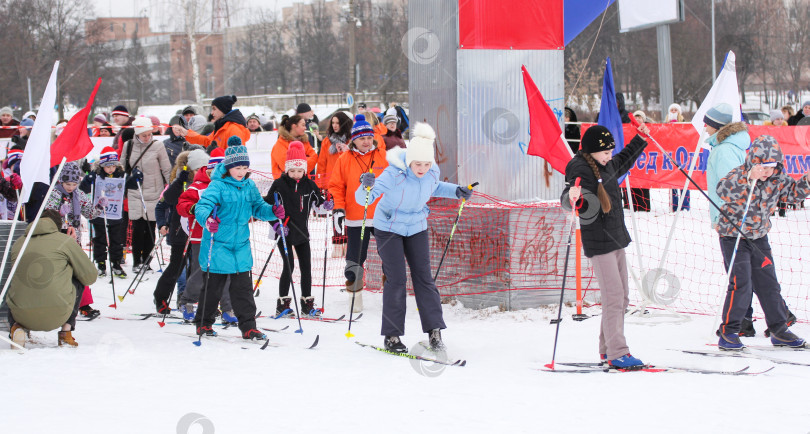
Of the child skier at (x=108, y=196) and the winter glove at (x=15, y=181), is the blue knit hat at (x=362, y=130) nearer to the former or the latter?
the winter glove at (x=15, y=181)

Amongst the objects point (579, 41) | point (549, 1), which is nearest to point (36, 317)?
point (549, 1)

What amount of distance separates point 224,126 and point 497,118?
383cm

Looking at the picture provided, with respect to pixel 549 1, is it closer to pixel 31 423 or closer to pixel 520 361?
pixel 520 361

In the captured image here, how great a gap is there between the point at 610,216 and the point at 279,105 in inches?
2153

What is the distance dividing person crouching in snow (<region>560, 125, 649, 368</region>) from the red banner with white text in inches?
280

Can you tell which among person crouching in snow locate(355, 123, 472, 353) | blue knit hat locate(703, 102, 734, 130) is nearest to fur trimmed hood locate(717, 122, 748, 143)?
blue knit hat locate(703, 102, 734, 130)

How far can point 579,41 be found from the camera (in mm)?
42312

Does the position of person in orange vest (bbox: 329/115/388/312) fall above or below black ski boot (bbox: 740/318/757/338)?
above

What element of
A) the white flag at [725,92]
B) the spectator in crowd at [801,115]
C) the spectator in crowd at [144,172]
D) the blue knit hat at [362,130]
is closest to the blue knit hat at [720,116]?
the white flag at [725,92]

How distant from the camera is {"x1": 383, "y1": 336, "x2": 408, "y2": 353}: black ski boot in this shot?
20.2 feet

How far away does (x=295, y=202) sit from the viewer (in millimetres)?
7500

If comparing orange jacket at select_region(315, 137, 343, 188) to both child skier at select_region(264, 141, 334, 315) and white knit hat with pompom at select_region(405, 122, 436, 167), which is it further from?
white knit hat with pompom at select_region(405, 122, 436, 167)

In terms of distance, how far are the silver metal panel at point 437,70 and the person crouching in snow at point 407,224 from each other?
77.3 inches

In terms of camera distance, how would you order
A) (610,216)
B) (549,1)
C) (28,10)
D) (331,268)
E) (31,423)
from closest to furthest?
(31,423) → (610,216) → (549,1) → (331,268) → (28,10)
